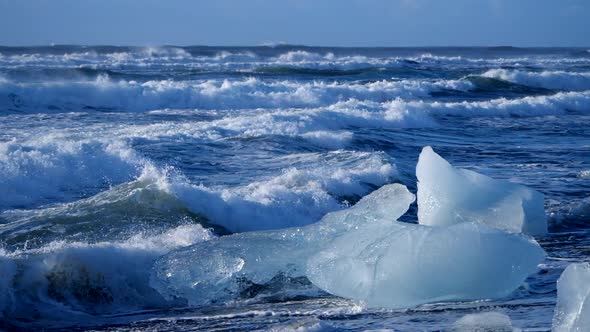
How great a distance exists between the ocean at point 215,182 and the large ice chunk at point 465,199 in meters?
A: 0.44

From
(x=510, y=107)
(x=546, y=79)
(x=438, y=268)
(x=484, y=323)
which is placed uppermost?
(x=546, y=79)

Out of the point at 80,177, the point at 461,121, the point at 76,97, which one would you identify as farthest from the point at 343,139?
the point at 76,97

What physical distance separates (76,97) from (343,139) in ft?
37.8

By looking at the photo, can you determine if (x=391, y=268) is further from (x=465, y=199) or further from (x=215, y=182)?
(x=215, y=182)

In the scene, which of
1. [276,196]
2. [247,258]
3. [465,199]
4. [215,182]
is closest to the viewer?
[247,258]

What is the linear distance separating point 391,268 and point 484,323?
763 millimetres

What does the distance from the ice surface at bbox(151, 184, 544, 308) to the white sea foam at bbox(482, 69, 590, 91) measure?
29927mm

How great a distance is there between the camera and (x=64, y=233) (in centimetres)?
774

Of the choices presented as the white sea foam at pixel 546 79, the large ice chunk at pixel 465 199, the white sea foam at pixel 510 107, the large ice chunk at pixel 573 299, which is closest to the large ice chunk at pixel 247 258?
the large ice chunk at pixel 465 199

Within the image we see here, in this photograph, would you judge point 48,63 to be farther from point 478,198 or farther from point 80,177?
point 478,198

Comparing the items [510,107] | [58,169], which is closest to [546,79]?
[510,107]

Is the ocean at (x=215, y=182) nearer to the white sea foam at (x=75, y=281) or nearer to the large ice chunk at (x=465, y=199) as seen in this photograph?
the white sea foam at (x=75, y=281)

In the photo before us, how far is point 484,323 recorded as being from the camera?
181 inches

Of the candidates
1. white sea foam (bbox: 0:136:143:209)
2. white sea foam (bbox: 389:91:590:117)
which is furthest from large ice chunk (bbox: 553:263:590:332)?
white sea foam (bbox: 389:91:590:117)
